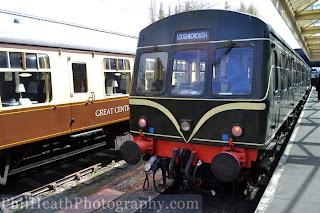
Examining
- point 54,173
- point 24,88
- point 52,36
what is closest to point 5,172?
point 54,173

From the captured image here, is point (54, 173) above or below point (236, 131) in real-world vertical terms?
below

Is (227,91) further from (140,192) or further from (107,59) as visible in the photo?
(107,59)

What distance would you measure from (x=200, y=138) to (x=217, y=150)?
0.99 feet

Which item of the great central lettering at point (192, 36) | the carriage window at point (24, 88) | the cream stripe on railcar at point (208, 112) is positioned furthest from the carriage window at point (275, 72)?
the carriage window at point (24, 88)

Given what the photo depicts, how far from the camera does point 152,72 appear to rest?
4883 mm

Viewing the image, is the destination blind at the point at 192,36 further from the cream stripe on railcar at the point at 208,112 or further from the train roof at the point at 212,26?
the cream stripe on railcar at the point at 208,112

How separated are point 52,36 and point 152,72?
106 inches

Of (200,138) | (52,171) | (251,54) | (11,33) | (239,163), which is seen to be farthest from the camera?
(52,171)

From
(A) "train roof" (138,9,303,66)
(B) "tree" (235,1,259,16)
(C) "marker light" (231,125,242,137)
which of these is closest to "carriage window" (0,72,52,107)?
(A) "train roof" (138,9,303,66)

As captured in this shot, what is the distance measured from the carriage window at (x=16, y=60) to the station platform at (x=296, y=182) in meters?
4.70

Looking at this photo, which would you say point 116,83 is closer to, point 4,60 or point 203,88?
point 4,60

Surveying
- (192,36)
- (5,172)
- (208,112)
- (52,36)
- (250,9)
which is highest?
(250,9)

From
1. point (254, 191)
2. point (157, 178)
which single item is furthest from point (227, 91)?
point (157, 178)

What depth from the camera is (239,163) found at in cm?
380
